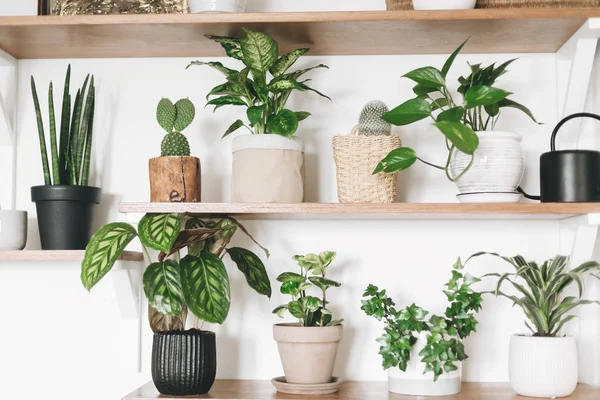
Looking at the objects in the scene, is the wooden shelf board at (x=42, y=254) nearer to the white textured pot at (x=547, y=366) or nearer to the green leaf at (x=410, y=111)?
the green leaf at (x=410, y=111)

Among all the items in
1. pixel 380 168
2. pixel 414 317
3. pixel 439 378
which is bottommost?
pixel 439 378

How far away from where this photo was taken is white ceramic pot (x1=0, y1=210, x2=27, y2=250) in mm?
1606

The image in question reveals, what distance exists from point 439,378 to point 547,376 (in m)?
0.21

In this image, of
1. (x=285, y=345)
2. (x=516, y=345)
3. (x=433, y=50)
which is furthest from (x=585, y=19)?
(x=285, y=345)

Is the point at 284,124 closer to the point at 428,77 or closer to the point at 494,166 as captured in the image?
the point at 428,77

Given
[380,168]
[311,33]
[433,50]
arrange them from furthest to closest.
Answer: [433,50] < [311,33] < [380,168]

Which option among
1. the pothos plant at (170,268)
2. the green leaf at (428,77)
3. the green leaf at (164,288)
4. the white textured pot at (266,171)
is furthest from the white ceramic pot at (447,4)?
the green leaf at (164,288)

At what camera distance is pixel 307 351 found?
151 cm

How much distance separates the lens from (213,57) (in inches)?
70.7

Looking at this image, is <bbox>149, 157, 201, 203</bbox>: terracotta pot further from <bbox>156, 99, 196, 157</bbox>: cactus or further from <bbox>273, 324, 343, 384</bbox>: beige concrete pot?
<bbox>273, 324, 343, 384</bbox>: beige concrete pot

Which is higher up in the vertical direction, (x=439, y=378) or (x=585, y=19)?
(x=585, y=19)

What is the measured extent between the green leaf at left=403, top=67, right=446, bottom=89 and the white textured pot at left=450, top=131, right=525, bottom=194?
143 millimetres

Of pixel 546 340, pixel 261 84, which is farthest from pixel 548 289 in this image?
pixel 261 84

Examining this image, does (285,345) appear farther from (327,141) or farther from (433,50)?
(433,50)
